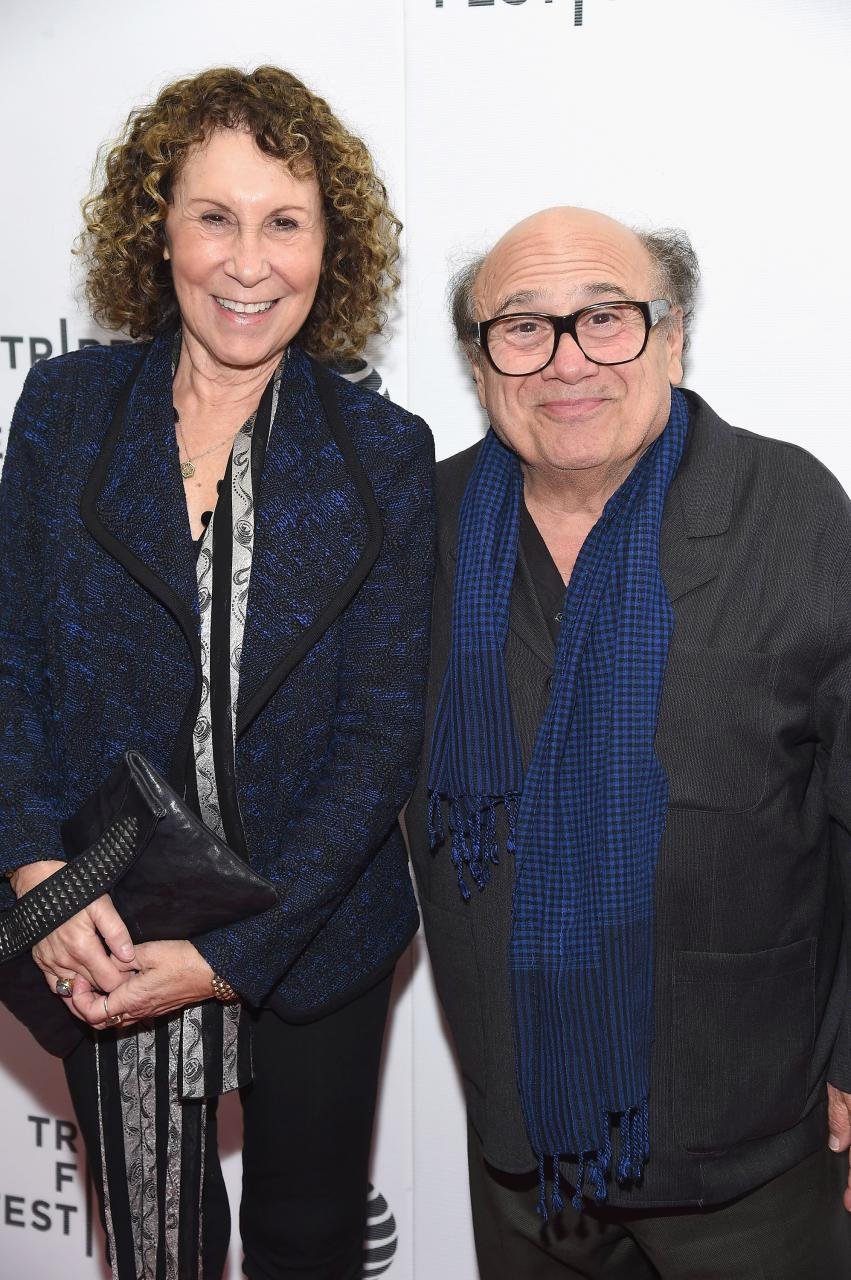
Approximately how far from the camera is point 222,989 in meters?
1.66

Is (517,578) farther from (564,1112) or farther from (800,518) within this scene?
(564,1112)

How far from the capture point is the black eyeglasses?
1.74 metres

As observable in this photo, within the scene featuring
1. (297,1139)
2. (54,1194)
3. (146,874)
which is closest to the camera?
(146,874)

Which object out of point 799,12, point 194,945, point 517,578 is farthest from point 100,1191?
point 799,12

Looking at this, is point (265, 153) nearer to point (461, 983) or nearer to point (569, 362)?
point (569, 362)

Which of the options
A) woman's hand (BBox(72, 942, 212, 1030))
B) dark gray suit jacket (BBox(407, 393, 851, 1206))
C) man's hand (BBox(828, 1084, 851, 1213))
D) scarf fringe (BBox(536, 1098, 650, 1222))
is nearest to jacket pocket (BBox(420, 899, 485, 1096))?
dark gray suit jacket (BBox(407, 393, 851, 1206))

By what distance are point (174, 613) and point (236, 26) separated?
1.27 meters

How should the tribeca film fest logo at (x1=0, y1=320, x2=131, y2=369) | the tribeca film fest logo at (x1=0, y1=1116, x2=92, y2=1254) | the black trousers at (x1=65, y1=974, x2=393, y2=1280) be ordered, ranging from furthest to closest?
1. the tribeca film fest logo at (x1=0, y1=1116, x2=92, y2=1254)
2. the tribeca film fest logo at (x1=0, y1=320, x2=131, y2=369)
3. the black trousers at (x1=65, y1=974, x2=393, y2=1280)

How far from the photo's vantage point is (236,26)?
230 centimetres

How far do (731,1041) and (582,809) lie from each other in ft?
1.29

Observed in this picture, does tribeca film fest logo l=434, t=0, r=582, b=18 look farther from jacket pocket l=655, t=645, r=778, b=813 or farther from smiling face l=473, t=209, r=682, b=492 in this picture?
jacket pocket l=655, t=645, r=778, b=813

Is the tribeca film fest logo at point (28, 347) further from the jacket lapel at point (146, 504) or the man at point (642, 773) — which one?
the man at point (642, 773)

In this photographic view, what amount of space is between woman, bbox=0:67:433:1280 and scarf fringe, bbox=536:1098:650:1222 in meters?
0.31

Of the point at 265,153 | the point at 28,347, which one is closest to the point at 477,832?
the point at 265,153
